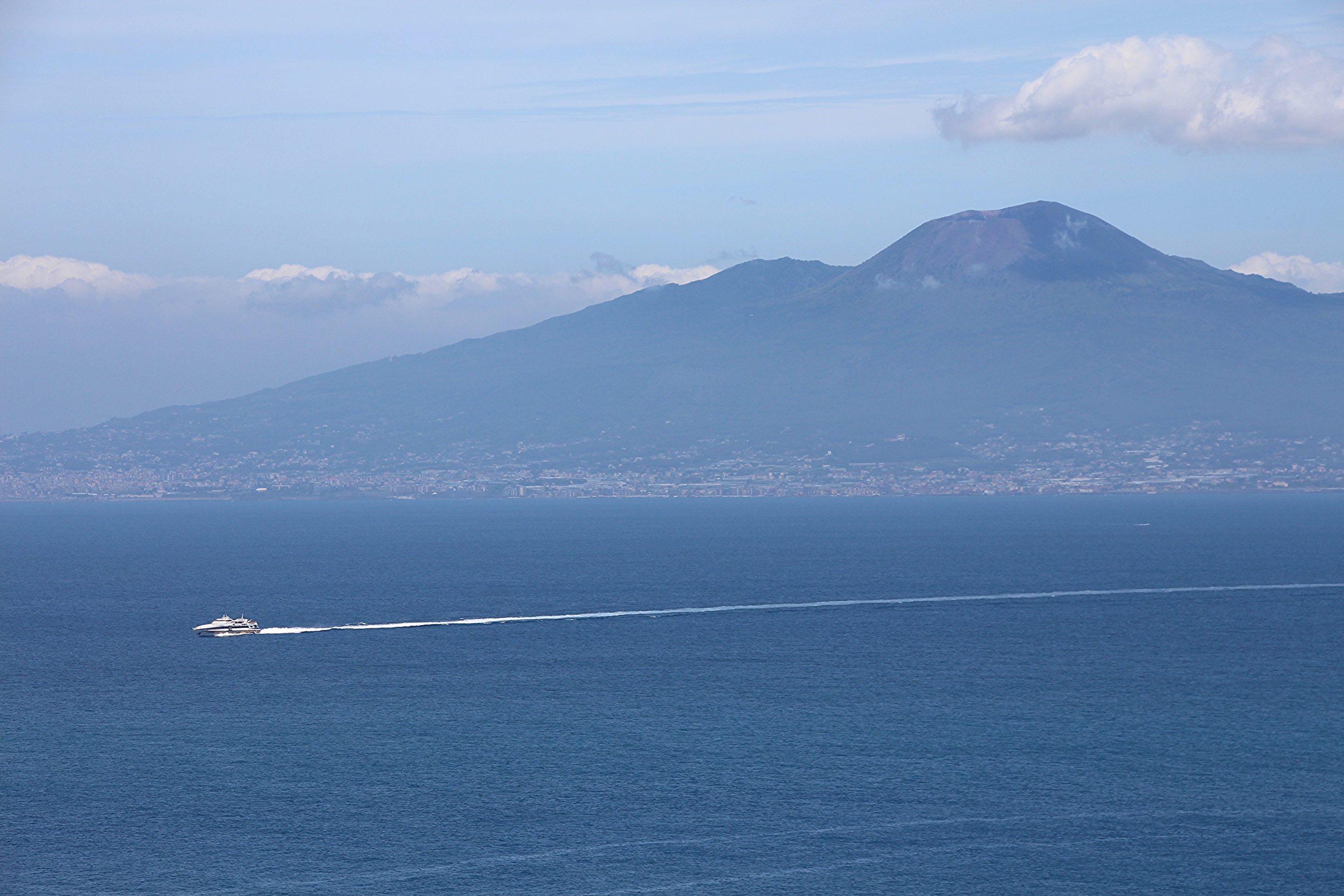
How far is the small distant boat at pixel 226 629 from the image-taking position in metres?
138

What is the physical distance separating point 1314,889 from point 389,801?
45.3 meters

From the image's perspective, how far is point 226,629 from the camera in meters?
138

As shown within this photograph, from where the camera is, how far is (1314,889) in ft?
207

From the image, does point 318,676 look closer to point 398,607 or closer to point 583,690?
point 583,690

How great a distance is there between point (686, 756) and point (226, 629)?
222ft

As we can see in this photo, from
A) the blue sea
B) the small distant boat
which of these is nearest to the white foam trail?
the small distant boat

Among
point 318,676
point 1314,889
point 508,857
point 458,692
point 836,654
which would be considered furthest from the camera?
point 836,654

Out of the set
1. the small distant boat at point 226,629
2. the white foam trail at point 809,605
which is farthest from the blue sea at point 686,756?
the white foam trail at point 809,605

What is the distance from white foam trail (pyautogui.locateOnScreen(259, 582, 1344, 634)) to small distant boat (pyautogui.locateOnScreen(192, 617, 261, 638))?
1.25 metres

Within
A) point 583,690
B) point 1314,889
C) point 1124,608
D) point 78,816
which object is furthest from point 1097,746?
point 1124,608

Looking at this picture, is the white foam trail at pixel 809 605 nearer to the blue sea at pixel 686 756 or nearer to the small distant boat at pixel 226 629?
the small distant boat at pixel 226 629

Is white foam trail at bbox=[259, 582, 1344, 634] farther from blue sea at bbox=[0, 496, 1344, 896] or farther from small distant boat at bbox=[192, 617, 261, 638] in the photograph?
blue sea at bbox=[0, 496, 1344, 896]

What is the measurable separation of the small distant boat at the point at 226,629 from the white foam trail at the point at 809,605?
125 centimetres

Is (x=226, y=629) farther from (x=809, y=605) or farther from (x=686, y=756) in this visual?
(x=686, y=756)
